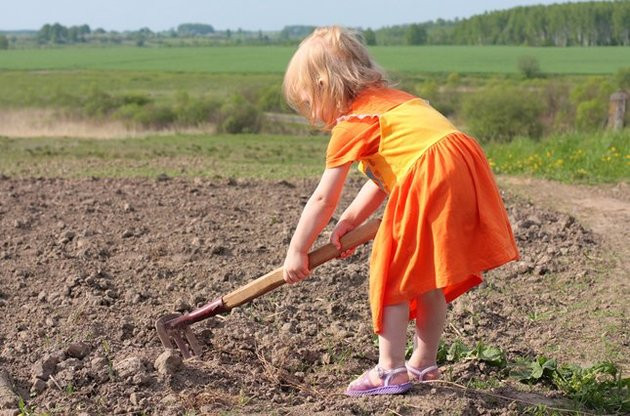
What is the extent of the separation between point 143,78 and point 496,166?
162 feet

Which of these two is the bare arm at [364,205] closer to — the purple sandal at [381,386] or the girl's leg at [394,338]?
the girl's leg at [394,338]

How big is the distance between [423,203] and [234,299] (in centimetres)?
98

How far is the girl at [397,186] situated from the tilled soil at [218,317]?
1.42 ft

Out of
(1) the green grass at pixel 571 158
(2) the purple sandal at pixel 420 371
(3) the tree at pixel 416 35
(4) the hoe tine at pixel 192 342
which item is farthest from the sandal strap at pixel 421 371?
(3) the tree at pixel 416 35

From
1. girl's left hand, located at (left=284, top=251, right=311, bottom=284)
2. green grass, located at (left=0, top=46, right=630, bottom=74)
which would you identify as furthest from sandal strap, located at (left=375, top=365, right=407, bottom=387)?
green grass, located at (left=0, top=46, right=630, bottom=74)

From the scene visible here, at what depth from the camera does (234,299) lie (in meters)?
3.85

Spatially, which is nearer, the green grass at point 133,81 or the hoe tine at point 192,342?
the hoe tine at point 192,342

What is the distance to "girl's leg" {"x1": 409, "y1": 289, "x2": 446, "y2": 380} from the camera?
3.53m

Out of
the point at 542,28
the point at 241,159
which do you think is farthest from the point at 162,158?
the point at 542,28

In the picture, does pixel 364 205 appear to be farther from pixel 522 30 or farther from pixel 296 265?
pixel 522 30

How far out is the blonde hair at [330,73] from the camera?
11.0 feet

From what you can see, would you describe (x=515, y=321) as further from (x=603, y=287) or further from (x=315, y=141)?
(x=315, y=141)

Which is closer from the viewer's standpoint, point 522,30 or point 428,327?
point 428,327

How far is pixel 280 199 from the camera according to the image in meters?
7.82
